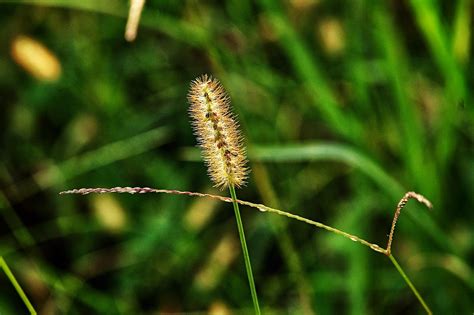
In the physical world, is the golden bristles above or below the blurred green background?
below

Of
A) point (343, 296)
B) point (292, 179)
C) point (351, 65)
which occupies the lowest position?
point (343, 296)

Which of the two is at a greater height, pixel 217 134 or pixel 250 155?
pixel 250 155

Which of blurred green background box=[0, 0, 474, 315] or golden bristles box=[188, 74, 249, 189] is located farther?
blurred green background box=[0, 0, 474, 315]

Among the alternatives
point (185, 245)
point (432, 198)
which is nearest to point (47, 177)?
point (185, 245)

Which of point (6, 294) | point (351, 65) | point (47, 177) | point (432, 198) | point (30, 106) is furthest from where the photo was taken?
point (30, 106)

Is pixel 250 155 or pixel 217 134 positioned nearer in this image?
pixel 217 134

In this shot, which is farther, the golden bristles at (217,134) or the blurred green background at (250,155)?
the blurred green background at (250,155)

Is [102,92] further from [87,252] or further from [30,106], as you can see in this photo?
[87,252]

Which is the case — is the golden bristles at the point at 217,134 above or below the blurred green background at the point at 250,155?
below
